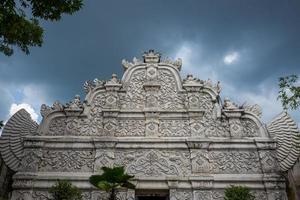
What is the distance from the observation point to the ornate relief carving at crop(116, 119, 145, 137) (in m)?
10.4

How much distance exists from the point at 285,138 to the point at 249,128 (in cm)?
132

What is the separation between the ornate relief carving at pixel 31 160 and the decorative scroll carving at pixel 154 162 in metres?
2.75

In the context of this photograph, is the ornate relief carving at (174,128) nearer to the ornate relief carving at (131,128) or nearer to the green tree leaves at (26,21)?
the ornate relief carving at (131,128)

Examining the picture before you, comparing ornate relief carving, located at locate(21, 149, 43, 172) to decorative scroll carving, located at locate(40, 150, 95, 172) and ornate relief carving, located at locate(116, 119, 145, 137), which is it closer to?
decorative scroll carving, located at locate(40, 150, 95, 172)

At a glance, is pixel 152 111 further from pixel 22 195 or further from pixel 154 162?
pixel 22 195

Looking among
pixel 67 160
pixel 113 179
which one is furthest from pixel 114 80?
pixel 113 179

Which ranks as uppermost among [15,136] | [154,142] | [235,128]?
[235,128]

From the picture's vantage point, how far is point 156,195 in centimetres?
981

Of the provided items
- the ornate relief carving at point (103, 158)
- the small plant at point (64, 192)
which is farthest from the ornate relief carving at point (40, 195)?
the ornate relief carving at point (103, 158)

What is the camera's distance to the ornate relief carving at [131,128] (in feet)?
34.1

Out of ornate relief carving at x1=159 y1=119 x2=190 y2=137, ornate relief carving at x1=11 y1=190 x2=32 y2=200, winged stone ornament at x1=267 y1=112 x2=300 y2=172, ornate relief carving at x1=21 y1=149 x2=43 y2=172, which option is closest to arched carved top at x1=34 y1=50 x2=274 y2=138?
ornate relief carving at x1=159 y1=119 x2=190 y2=137

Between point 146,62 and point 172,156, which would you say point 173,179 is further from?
point 146,62

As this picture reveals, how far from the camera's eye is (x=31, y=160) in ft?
32.3

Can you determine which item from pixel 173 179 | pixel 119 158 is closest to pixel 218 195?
pixel 173 179
